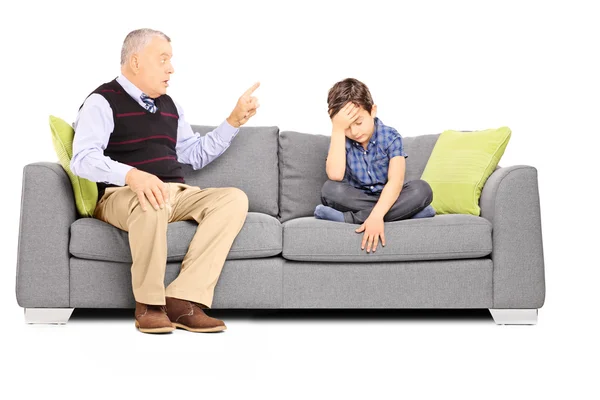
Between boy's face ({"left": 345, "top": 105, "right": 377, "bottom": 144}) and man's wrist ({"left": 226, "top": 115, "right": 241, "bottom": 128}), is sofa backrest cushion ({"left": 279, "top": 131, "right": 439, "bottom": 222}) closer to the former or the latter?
man's wrist ({"left": 226, "top": 115, "right": 241, "bottom": 128})

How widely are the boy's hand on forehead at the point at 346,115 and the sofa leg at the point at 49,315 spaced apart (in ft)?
4.48

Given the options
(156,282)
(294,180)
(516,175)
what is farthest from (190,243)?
(516,175)

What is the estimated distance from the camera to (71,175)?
3.44 metres

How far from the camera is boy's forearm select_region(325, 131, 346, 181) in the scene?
3.57 meters

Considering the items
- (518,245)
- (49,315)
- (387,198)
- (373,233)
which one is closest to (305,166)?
(387,198)

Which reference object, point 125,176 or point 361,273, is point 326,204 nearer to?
point 361,273

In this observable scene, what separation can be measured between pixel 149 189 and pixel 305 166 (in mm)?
1109

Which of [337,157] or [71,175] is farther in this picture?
[337,157]

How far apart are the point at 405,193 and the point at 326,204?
368mm

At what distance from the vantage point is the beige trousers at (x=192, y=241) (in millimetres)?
3139

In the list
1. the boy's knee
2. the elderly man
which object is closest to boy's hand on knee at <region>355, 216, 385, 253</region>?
the boy's knee

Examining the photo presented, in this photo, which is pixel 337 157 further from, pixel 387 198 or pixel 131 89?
pixel 131 89

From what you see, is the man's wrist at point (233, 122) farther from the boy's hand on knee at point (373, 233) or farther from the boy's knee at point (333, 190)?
the boy's hand on knee at point (373, 233)

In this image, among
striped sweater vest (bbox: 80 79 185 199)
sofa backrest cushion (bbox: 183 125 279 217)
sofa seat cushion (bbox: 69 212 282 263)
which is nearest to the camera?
sofa seat cushion (bbox: 69 212 282 263)
